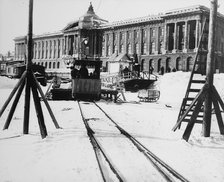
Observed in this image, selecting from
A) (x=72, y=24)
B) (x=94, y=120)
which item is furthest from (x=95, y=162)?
(x=72, y=24)

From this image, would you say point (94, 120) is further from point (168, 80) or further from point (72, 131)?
point (168, 80)

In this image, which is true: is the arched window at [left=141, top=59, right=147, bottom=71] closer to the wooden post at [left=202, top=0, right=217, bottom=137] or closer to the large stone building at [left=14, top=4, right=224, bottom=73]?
the large stone building at [left=14, top=4, right=224, bottom=73]

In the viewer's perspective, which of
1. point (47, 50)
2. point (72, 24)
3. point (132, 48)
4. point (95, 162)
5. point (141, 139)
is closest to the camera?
point (95, 162)

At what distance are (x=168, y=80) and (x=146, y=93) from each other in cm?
1080

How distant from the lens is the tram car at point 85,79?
18938 mm

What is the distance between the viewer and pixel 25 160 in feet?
19.9

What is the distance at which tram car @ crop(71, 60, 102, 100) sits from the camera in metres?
18.9

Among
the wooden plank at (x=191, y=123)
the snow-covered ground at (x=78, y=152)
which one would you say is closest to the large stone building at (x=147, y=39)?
the snow-covered ground at (x=78, y=152)

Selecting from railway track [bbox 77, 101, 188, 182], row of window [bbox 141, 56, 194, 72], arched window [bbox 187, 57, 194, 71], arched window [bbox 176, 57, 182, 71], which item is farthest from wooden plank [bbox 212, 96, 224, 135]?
arched window [bbox 176, 57, 182, 71]

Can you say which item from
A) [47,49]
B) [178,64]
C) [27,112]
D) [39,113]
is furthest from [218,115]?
[47,49]

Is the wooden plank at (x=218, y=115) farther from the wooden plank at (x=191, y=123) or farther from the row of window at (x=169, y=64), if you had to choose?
the row of window at (x=169, y=64)

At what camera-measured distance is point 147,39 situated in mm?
62688

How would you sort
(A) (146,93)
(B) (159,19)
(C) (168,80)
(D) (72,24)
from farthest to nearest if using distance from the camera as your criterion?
1. (D) (72,24)
2. (B) (159,19)
3. (C) (168,80)
4. (A) (146,93)

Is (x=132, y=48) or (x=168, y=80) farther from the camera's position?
(x=132, y=48)
